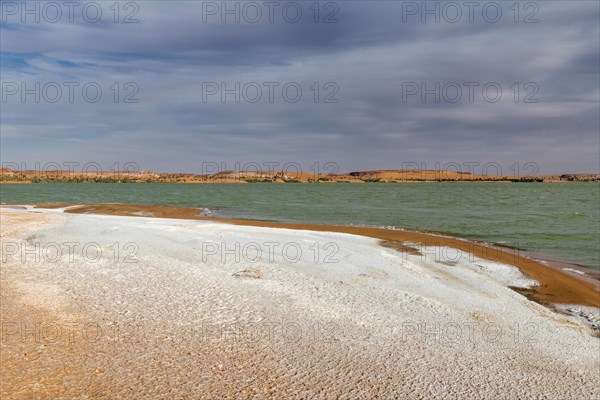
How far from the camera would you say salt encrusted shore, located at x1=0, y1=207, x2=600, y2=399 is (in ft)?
20.1

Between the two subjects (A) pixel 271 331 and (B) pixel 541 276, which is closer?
(A) pixel 271 331

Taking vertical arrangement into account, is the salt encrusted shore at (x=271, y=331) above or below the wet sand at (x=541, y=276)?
above

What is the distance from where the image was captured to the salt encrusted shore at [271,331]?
6117 mm

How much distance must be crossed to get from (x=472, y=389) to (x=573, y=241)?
2240cm

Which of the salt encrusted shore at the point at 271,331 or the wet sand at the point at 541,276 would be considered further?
the wet sand at the point at 541,276

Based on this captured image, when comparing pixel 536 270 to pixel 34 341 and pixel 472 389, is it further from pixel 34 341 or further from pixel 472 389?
pixel 34 341

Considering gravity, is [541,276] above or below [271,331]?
below

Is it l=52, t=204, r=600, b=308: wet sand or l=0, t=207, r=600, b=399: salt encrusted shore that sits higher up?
l=0, t=207, r=600, b=399: salt encrusted shore

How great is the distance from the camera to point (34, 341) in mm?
7039

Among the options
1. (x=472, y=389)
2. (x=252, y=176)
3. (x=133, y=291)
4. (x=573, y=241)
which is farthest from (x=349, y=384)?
(x=252, y=176)

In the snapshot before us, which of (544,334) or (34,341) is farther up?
(34,341)

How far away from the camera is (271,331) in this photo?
25.8 ft

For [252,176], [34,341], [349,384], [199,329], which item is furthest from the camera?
[252,176]

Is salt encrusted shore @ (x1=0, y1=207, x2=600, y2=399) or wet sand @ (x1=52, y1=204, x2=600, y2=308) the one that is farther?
wet sand @ (x1=52, y1=204, x2=600, y2=308)
